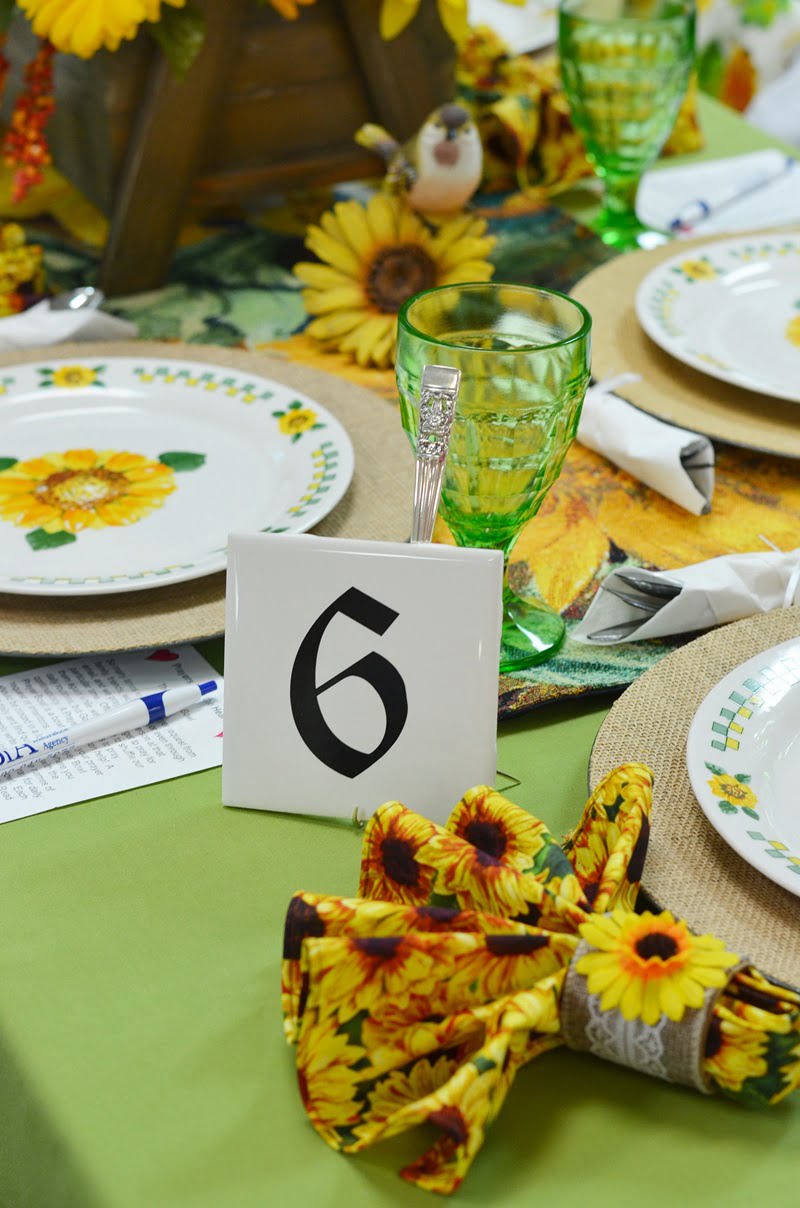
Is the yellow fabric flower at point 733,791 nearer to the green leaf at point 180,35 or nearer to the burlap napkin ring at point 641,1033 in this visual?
the burlap napkin ring at point 641,1033

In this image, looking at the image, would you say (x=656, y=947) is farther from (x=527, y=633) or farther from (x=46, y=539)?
(x=46, y=539)

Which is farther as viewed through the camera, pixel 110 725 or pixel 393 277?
pixel 393 277

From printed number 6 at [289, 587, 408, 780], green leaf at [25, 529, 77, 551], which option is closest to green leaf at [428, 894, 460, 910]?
printed number 6 at [289, 587, 408, 780]

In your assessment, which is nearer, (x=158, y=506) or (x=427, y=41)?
(x=158, y=506)

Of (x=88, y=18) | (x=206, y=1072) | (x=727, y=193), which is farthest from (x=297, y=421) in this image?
(x=727, y=193)

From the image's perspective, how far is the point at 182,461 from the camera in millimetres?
921

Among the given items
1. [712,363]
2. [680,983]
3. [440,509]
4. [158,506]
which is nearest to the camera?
[680,983]

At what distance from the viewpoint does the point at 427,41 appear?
52.1 inches

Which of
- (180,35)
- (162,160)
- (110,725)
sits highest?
(180,35)

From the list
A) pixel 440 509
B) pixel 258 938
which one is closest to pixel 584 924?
pixel 258 938

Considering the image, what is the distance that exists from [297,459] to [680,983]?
0.52m

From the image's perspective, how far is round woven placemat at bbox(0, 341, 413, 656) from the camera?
75 cm

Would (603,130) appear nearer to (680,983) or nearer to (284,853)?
(284,853)

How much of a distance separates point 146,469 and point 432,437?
0.32 m
